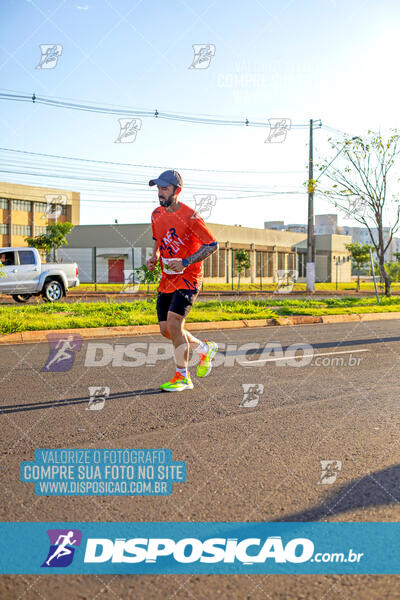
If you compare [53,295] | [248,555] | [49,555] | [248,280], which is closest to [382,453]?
[248,555]

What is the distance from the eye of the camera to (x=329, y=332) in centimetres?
1296

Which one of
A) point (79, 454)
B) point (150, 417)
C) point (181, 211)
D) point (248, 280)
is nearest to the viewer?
point (79, 454)

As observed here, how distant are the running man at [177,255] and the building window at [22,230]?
66.0m

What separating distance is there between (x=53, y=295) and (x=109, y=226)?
36294 mm

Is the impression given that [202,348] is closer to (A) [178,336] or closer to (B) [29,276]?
(A) [178,336]

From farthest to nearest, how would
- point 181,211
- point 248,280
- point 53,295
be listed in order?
point 248,280, point 53,295, point 181,211

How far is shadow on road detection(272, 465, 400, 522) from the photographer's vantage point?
120 inches

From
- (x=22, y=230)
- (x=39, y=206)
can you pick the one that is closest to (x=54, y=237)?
(x=22, y=230)

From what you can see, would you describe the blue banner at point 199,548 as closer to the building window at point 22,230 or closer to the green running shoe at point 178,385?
the green running shoe at point 178,385

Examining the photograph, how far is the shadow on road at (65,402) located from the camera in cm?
523

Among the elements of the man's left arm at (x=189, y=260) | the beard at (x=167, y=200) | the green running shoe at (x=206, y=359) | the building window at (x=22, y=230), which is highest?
the building window at (x=22, y=230)

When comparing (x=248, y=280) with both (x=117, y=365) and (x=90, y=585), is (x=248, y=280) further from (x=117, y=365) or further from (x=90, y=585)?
(x=90, y=585)

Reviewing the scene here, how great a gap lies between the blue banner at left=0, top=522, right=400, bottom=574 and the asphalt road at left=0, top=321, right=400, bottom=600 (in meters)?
0.08

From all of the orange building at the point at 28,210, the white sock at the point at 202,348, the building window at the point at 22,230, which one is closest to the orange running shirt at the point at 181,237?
the white sock at the point at 202,348
